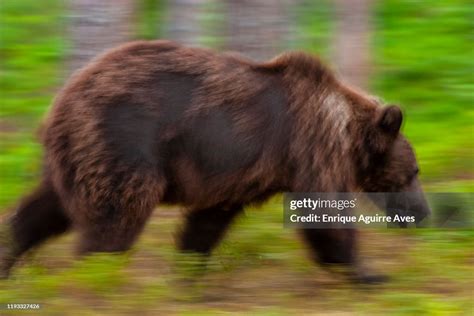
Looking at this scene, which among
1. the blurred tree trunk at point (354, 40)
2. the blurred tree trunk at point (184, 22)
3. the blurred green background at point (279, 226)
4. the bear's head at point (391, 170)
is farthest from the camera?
the blurred tree trunk at point (354, 40)

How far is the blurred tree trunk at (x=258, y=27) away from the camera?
9969mm

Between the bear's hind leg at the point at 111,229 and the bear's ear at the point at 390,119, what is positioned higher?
the bear's ear at the point at 390,119

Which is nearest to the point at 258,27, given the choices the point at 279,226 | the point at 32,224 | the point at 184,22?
the point at 184,22

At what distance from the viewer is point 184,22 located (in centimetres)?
1016

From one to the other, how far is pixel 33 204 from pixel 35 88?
371 cm

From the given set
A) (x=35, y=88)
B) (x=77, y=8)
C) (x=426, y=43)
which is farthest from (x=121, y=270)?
(x=426, y=43)

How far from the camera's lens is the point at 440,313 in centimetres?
670

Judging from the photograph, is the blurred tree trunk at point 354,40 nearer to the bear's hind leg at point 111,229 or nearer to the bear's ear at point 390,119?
the bear's ear at point 390,119

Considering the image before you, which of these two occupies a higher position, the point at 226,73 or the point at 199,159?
the point at 226,73

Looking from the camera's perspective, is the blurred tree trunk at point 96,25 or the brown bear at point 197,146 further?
the blurred tree trunk at point 96,25

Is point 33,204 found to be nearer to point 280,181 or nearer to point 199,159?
point 199,159

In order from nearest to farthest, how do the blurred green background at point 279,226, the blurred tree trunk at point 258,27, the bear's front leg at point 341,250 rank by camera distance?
the blurred green background at point 279,226 → the bear's front leg at point 341,250 → the blurred tree trunk at point 258,27

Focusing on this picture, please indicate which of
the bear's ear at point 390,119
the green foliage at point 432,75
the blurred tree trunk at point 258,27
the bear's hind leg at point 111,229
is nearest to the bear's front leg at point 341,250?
the bear's ear at point 390,119

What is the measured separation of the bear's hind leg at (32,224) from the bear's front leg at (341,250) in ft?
5.50
